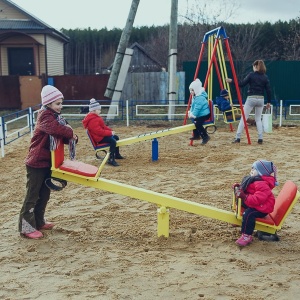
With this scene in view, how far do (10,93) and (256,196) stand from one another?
17.5 m

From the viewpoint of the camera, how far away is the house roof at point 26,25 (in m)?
24.9

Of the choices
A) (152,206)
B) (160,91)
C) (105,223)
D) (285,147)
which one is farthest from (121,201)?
(160,91)

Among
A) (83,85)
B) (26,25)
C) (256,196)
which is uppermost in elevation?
(26,25)

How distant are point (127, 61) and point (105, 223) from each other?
1147 cm

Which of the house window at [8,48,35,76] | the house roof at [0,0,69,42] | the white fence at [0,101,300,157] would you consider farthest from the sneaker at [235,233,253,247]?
the house window at [8,48,35,76]

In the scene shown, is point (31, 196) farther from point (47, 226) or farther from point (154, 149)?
point (154, 149)

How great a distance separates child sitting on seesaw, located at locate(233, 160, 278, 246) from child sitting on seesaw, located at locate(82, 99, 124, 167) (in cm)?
430

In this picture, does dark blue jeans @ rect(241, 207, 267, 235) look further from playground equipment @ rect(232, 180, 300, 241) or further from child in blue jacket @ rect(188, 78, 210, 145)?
child in blue jacket @ rect(188, 78, 210, 145)

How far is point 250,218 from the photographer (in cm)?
473

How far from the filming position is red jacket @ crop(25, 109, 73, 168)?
4836 millimetres

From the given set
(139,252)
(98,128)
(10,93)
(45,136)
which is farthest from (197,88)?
(10,93)

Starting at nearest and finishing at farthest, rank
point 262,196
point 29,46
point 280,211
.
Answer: point 262,196 < point 280,211 < point 29,46

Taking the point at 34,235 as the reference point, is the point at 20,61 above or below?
above

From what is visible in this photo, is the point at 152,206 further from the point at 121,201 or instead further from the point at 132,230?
Result: the point at 132,230
